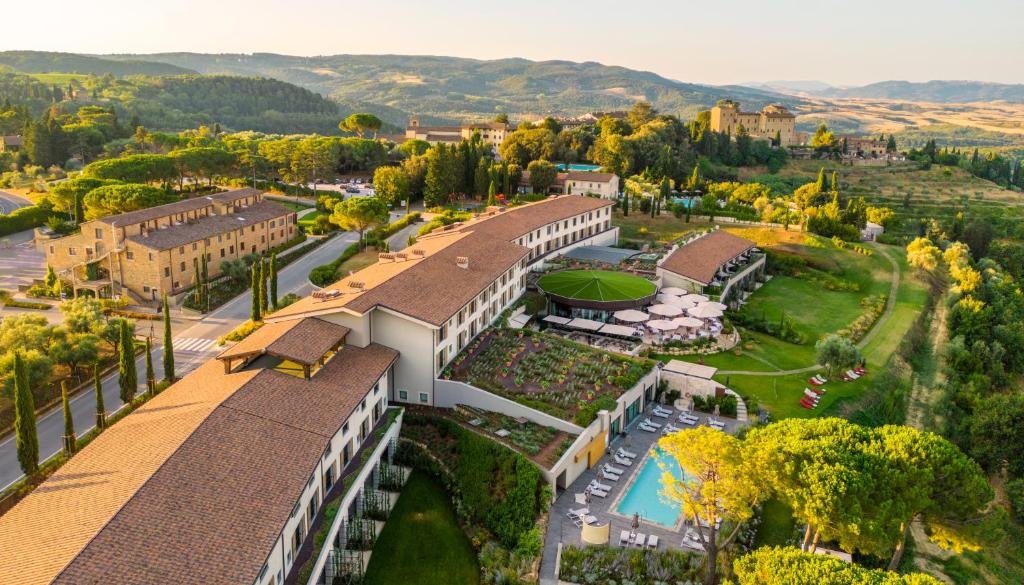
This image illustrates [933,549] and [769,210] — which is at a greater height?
[769,210]

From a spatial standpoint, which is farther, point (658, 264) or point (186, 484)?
point (658, 264)

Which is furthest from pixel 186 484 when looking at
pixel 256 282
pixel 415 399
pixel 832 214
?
pixel 832 214

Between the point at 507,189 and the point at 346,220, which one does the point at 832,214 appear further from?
the point at 346,220

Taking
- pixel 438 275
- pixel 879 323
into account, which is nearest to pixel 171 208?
pixel 438 275

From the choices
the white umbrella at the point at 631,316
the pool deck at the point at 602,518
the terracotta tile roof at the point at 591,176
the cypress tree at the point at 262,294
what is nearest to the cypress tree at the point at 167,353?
the cypress tree at the point at 262,294

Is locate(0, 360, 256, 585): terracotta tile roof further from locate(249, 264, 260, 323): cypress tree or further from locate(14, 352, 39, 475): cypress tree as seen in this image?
locate(249, 264, 260, 323): cypress tree

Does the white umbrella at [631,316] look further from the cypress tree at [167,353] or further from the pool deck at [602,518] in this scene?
the cypress tree at [167,353]

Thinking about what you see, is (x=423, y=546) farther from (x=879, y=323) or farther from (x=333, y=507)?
(x=879, y=323)
